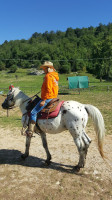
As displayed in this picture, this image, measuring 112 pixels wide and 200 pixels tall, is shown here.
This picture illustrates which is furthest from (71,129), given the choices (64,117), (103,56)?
(103,56)

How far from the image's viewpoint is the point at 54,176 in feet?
13.8

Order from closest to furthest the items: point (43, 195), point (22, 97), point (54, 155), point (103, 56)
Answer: point (43, 195) < point (22, 97) < point (54, 155) < point (103, 56)

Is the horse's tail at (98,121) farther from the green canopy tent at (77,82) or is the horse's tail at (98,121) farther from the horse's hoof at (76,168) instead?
the green canopy tent at (77,82)

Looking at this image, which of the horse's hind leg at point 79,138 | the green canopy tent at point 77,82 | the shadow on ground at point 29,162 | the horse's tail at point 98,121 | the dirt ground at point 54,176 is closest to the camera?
the dirt ground at point 54,176

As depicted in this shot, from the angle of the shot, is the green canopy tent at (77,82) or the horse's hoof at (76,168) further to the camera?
the green canopy tent at (77,82)

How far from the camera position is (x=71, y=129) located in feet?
13.4

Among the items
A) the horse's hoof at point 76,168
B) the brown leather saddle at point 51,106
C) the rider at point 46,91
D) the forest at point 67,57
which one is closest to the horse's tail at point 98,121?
the horse's hoof at point 76,168

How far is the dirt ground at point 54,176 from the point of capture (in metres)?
3.55

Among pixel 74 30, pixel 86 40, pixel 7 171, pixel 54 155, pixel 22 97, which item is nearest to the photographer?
pixel 7 171

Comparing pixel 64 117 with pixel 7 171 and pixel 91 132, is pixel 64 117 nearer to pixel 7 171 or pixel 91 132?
pixel 7 171

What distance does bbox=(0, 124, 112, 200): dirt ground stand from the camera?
140 inches

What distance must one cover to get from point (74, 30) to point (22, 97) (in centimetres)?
16415

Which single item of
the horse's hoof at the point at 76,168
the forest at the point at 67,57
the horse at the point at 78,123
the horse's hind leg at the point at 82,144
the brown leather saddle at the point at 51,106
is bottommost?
the horse's hoof at the point at 76,168

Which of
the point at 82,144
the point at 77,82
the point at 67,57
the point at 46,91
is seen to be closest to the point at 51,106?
the point at 46,91
